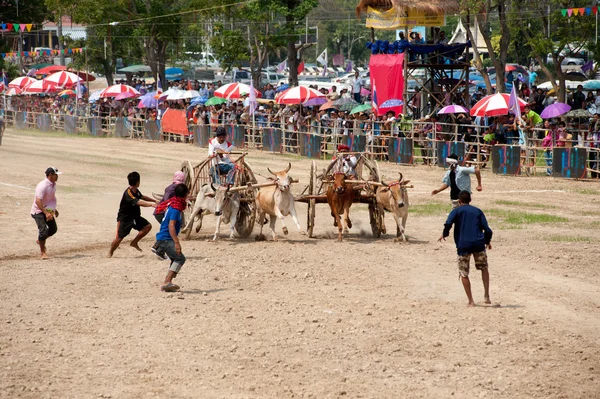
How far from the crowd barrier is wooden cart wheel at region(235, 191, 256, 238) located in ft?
24.6

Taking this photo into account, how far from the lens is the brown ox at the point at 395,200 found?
17.5m

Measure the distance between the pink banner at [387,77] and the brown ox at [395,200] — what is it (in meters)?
17.3

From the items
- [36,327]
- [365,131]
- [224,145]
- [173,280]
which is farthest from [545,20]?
[36,327]

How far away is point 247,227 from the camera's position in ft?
→ 60.7

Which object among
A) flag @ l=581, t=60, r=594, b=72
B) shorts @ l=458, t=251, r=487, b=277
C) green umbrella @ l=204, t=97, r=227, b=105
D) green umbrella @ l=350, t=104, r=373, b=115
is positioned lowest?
shorts @ l=458, t=251, r=487, b=277

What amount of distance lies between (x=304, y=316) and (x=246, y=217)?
6.49 metres

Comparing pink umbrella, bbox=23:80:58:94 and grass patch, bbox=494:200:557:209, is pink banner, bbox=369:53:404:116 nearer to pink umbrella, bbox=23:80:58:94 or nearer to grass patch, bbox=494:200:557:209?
grass patch, bbox=494:200:557:209

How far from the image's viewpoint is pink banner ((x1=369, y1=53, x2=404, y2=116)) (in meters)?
35.1

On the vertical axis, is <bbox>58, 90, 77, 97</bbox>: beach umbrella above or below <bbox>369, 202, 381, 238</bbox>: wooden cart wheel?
above

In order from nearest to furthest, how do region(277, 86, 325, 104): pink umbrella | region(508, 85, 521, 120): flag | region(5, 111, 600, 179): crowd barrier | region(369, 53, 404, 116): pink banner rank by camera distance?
1. region(5, 111, 600, 179): crowd barrier
2. region(508, 85, 521, 120): flag
3. region(277, 86, 325, 104): pink umbrella
4. region(369, 53, 404, 116): pink banner

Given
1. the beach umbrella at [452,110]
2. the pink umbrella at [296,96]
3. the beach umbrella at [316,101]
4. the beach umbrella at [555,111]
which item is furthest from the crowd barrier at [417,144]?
the beach umbrella at [316,101]

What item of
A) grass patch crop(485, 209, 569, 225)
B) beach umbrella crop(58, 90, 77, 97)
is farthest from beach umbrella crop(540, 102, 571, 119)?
beach umbrella crop(58, 90, 77, 97)

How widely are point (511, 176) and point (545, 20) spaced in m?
13.0

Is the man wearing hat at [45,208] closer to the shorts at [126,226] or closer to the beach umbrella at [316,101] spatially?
the shorts at [126,226]
